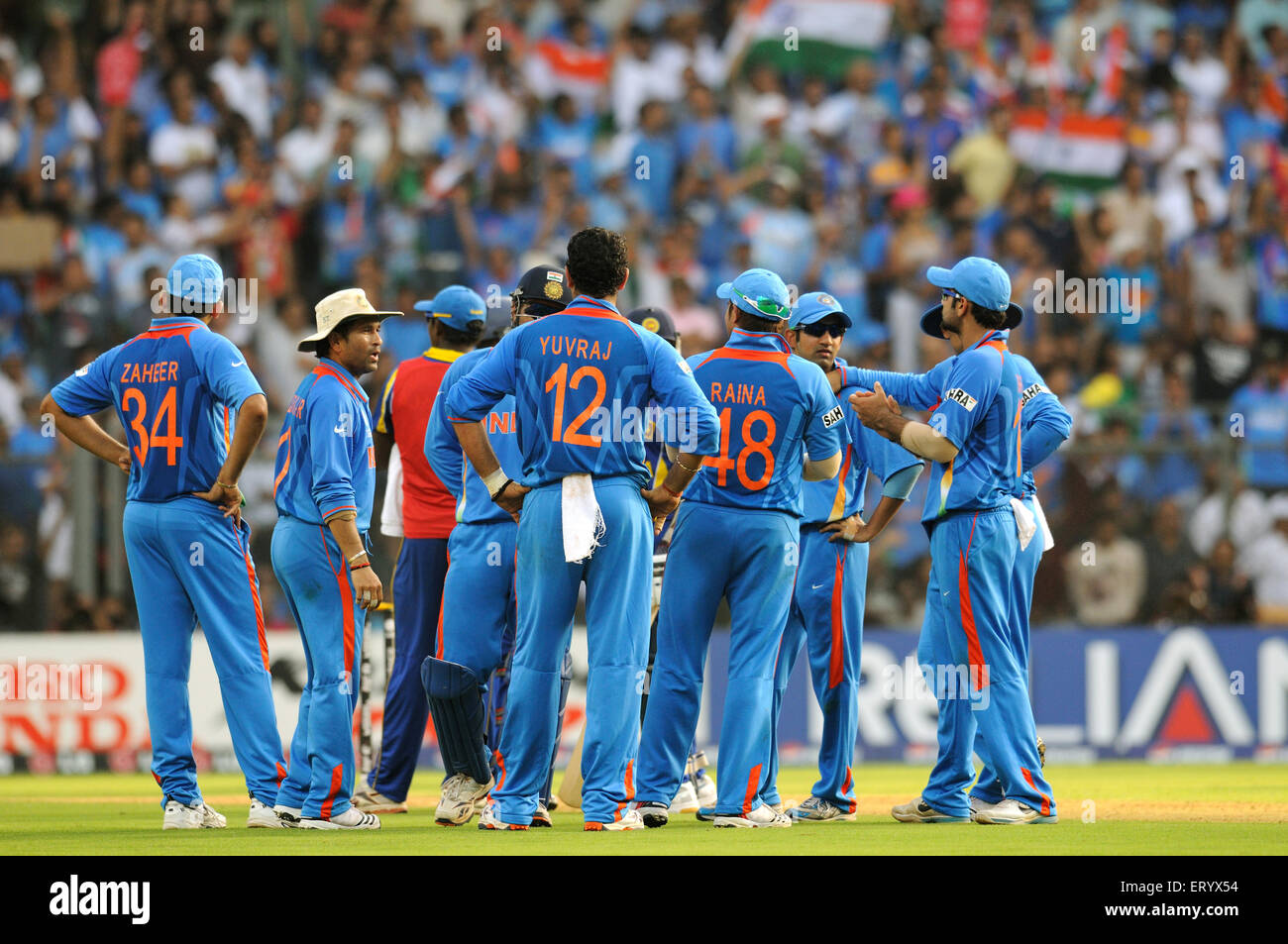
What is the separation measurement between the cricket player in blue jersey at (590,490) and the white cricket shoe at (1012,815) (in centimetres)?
212

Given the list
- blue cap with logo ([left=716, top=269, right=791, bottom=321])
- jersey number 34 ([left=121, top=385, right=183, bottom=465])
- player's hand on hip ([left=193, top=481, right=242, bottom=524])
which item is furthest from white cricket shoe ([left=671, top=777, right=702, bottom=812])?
jersey number 34 ([left=121, top=385, right=183, bottom=465])

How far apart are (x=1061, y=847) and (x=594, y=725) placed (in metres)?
2.31

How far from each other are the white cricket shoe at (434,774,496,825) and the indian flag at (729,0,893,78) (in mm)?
13664

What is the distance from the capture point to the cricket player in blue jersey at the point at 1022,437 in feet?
33.7

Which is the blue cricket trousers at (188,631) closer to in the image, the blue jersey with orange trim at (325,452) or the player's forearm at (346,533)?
the blue jersey with orange trim at (325,452)

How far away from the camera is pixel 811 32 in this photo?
73.3 ft

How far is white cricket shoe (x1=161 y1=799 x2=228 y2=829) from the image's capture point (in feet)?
32.7

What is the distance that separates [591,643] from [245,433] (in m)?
2.19

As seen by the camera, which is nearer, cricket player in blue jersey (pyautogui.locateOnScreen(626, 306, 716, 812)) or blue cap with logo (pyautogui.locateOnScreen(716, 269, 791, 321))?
blue cap with logo (pyautogui.locateOnScreen(716, 269, 791, 321))

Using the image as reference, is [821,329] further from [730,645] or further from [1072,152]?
[1072,152]

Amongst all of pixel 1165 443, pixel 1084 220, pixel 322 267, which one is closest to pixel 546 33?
pixel 322 267

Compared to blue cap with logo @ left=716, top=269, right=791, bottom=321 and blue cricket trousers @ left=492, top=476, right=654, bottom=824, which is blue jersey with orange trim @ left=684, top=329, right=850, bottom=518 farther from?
blue cricket trousers @ left=492, top=476, right=654, bottom=824

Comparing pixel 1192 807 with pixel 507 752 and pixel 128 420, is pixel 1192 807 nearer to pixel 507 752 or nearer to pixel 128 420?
pixel 507 752

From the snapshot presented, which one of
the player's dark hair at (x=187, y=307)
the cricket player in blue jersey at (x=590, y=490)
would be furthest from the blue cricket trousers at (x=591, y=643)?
the player's dark hair at (x=187, y=307)
